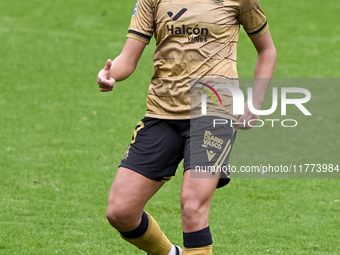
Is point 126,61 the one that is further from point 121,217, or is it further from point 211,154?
point 121,217

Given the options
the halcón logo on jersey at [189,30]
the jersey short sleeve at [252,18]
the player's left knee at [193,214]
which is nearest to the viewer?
the player's left knee at [193,214]

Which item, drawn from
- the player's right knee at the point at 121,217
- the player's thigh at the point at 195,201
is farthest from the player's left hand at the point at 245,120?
the player's right knee at the point at 121,217

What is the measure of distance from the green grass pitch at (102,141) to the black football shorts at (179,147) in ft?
4.63

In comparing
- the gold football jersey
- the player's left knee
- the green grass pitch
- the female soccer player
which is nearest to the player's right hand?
the female soccer player

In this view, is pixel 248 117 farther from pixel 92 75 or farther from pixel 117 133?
pixel 92 75

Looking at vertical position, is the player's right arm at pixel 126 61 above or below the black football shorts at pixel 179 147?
above

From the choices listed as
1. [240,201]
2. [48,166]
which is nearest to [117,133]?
[48,166]

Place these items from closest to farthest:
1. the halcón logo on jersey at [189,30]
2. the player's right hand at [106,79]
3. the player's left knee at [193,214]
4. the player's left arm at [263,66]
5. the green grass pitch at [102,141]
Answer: the player's left knee at [193,214]
the player's right hand at [106,79]
the halcón logo on jersey at [189,30]
the player's left arm at [263,66]
the green grass pitch at [102,141]

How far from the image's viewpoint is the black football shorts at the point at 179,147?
15.7 ft

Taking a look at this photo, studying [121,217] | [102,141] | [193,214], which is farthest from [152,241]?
[102,141]

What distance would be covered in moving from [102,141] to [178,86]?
4952 millimetres

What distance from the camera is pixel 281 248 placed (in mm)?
6270

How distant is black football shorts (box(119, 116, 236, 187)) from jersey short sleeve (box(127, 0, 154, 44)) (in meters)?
0.60

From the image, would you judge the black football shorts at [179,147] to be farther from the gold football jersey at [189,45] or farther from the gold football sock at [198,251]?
the gold football sock at [198,251]
